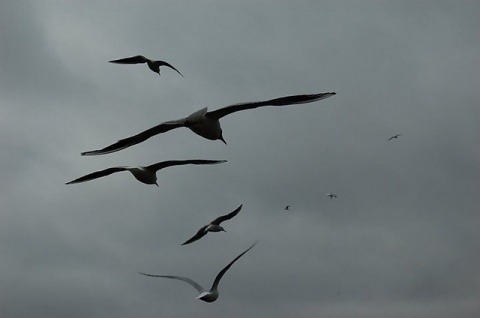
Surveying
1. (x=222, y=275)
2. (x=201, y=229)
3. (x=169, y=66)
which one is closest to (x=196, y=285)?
(x=222, y=275)

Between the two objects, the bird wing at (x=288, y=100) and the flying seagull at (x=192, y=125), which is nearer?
the bird wing at (x=288, y=100)

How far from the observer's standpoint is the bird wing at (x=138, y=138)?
19844 mm

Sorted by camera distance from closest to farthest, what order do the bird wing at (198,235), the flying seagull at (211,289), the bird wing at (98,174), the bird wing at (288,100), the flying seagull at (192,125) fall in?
the bird wing at (288,100) → the flying seagull at (192,125) → the bird wing at (98,174) → the flying seagull at (211,289) → the bird wing at (198,235)

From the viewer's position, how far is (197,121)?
67.6 ft

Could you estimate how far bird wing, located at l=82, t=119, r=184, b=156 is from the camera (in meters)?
19.8

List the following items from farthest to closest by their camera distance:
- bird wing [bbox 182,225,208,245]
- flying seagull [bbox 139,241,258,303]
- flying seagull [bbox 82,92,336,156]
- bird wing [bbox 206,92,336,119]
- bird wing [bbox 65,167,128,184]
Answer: bird wing [bbox 182,225,208,245], flying seagull [bbox 139,241,258,303], bird wing [bbox 65,167,128,184], flying seagull [bbox 82,92,336,156], bird wing [bbox 206,92,336,119]

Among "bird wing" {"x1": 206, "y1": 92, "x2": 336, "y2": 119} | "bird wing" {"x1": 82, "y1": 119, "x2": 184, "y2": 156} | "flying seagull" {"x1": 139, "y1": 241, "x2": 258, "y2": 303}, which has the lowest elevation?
"flying seagull" {"x1": 139, "y1": 241, "x2": 258, "y2": 303}

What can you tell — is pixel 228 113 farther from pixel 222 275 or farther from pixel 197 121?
pixel 222 275

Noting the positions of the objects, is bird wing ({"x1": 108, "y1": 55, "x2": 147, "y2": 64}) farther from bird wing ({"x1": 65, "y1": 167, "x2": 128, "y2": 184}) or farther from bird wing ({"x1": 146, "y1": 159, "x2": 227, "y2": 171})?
bird wing ({"x1": 65, "y1": 167, "x2": 128, "y2": 184})

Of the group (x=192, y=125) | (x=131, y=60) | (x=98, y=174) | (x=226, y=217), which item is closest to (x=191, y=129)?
(x=192, y=125)

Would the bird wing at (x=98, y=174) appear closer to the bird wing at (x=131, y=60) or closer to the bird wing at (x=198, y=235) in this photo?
the bird wing at (x=131, y=60)

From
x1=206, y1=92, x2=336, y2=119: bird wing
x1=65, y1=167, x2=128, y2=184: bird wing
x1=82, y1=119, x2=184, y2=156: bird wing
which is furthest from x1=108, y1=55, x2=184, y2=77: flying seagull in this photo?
x1=206, y1=92, x2=336, y2=119: bird wing

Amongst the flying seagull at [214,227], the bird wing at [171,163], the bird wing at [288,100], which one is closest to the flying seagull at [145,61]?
the flying seagull at [214,227]

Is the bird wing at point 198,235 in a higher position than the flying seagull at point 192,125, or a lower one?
lower
